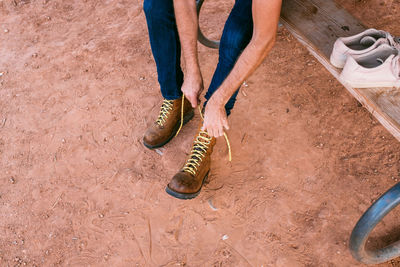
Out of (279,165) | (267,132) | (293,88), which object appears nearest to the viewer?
(279,165)

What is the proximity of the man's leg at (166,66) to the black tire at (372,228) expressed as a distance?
1.25 metres

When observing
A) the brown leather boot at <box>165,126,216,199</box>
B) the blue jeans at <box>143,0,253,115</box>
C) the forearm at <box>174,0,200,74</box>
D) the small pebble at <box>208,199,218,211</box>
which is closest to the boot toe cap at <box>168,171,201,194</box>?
the brown leather boot at <box>165,126,216,199</box>

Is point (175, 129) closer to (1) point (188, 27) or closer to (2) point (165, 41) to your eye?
(2) point (165, 41)

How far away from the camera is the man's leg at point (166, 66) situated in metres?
1.81

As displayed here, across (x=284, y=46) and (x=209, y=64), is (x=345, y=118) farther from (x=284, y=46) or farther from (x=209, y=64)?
(x=209, y=64)

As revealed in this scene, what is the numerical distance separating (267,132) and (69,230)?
1.40 meters

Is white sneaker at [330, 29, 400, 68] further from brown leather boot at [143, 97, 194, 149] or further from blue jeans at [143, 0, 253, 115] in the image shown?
brown leather boot at [143, 97, 194, 149]

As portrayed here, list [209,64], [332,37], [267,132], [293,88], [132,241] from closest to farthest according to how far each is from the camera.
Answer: [332,37] → [132,241] → [267,132] → [293,88] → [209,64]

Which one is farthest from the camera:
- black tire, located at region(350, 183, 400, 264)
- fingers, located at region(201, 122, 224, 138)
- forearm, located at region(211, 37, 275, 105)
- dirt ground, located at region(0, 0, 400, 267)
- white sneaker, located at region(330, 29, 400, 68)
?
dirt ground, located at region(0, 0, 400, 267)

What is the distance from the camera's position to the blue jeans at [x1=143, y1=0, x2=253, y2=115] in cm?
166

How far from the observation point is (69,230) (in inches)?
79.7

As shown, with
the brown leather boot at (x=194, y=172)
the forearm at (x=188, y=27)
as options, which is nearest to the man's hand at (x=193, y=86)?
the forearm at (x=188, y=27)

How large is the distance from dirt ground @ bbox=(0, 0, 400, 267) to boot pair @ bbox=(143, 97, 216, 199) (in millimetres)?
99

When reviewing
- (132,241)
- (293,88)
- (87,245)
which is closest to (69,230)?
(87,245)
